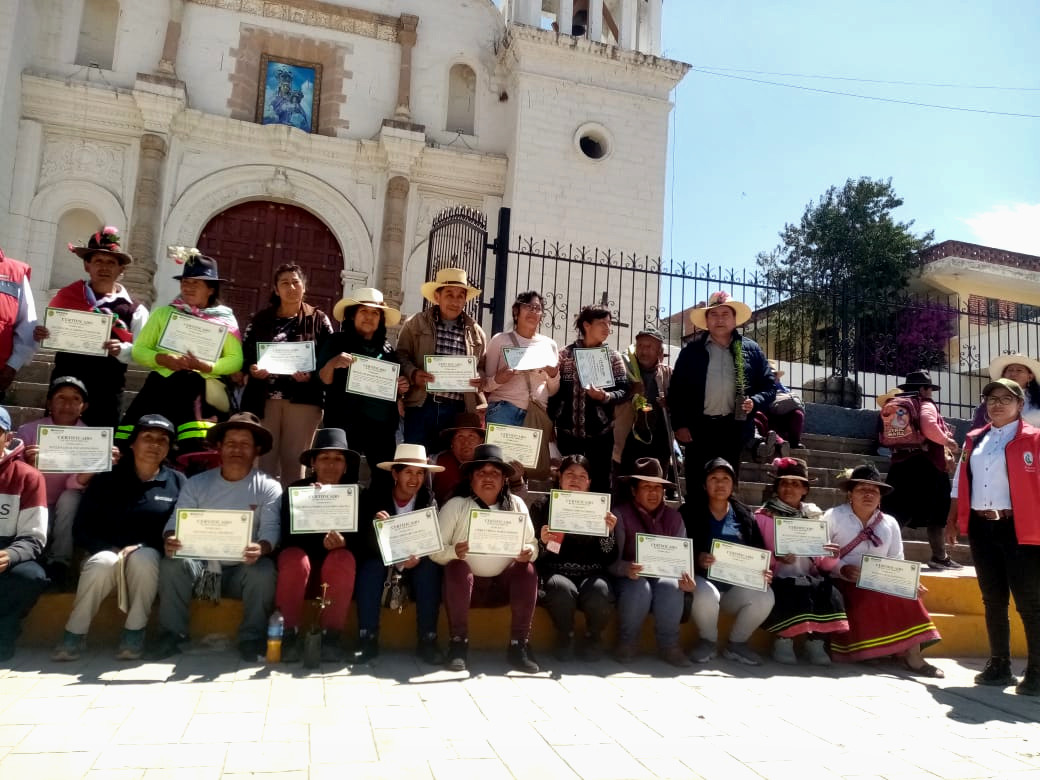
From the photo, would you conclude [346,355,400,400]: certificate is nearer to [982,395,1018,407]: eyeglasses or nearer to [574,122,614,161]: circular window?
[982,395,1018,407]: eyeglasses

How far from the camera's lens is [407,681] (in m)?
4.19

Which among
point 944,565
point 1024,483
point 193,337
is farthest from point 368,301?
point 944,565

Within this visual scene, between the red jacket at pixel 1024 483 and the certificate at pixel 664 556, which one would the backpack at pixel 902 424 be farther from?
the certificate at pixel 664 556

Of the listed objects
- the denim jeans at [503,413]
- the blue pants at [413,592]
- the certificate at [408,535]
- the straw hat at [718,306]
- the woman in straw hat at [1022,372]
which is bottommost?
the blue pants at [413,592]

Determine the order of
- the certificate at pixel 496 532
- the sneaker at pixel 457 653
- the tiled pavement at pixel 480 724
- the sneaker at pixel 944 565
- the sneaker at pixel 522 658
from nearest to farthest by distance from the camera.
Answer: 1. the tiled pavement at pixel 480 724
2. the sneaker at pixel 457 653
3. the sneaker at pixel 522 658
4. the certificate at pixel 496 532
5. the sneaker at pixel 944 565

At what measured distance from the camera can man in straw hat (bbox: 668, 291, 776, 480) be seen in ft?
19.9

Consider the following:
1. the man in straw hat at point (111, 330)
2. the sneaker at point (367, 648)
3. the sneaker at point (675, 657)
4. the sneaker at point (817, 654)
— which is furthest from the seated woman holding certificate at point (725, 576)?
the man in straw hat at point (111, 330)

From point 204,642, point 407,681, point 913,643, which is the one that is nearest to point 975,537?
point 913,643

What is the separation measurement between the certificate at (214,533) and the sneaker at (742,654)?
10.4ft

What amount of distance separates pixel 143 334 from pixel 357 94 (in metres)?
10.2

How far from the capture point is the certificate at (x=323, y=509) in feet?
14.9

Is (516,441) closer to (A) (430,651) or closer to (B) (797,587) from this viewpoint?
(A) (430,651)

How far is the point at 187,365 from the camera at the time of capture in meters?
5.16

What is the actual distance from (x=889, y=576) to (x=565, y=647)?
7.49ft
